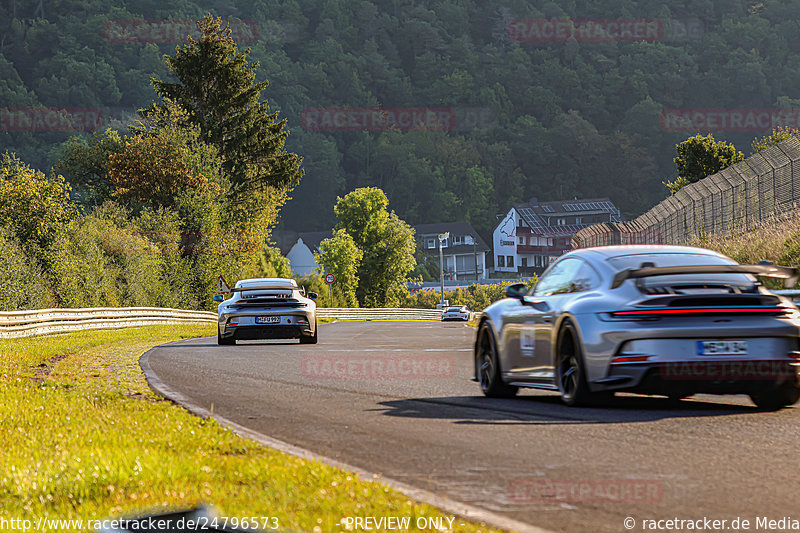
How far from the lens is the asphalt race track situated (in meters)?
5.34

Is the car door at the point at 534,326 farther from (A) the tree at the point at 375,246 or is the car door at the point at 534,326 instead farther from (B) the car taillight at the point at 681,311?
(A) the tree at the point at 375,246

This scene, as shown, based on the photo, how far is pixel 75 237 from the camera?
137 ft

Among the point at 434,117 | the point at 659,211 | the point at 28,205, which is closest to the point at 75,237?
the point at 28,205

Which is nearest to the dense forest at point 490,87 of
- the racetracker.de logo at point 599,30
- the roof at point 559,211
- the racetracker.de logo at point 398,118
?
the racetracker.de logo at point 398,118

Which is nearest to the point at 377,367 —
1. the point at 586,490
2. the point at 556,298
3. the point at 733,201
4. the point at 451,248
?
the point at 556,298

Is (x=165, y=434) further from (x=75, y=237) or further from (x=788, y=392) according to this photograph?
(x=75, y=237)

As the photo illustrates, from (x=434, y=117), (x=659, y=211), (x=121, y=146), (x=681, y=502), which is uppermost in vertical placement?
(x=434, y=117)

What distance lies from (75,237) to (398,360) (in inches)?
1078

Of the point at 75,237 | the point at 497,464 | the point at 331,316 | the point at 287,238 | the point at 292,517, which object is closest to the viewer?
the point at 292,517

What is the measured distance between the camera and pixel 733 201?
27.2 metres

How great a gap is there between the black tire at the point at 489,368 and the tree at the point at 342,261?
9505cm

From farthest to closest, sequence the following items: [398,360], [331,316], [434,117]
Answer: [434,117] < [331,316] < [398,360]

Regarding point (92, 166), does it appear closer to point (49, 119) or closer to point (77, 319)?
point (77, 319)

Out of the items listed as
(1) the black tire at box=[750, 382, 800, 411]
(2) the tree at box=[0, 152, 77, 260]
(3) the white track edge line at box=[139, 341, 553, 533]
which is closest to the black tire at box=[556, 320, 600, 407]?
(1) the black tire at box=[750, 382, 800, 411]
